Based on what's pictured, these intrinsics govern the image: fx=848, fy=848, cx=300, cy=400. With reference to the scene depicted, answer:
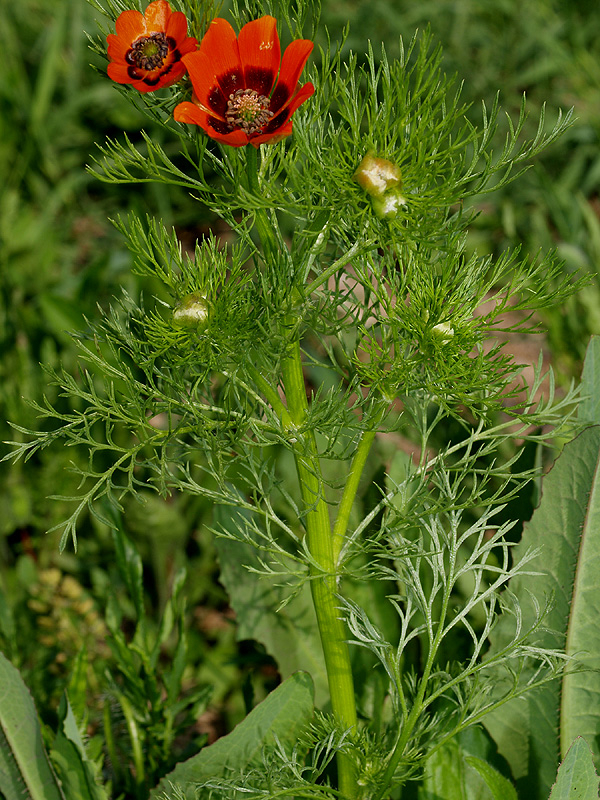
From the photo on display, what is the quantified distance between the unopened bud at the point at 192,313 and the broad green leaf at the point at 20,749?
563 millimetres

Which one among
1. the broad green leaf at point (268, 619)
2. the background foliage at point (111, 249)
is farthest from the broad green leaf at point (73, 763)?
the broad green leaf at point (268, 619)

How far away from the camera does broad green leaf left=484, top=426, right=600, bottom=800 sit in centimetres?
112

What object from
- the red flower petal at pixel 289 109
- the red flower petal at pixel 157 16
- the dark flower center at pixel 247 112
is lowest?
the red flower petal at pixel 289 109

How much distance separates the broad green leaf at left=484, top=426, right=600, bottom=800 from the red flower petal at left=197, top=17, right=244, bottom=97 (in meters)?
0.63

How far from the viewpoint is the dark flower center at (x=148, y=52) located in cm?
80

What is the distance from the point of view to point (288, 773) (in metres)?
1.03

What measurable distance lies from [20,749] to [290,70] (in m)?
0.91

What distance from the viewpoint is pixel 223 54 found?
811mm

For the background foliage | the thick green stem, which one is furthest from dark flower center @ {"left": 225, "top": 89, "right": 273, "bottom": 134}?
the background foliage

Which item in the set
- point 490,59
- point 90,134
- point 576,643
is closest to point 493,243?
point 490,59

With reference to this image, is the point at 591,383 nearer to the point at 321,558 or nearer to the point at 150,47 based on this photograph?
the point at 321,558

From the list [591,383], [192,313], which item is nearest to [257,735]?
[192,313]

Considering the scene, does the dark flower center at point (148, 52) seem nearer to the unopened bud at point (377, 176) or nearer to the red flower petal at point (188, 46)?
the red flower petal at point (188, 46)

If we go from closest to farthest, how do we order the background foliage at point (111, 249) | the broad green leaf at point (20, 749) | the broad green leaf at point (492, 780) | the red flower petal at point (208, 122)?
the red flower petal at point (208, 122) < the broad green leaf at point (492, 780) < the broad green leaf at point (20, 749) < the background foliage at point (111, 249)
